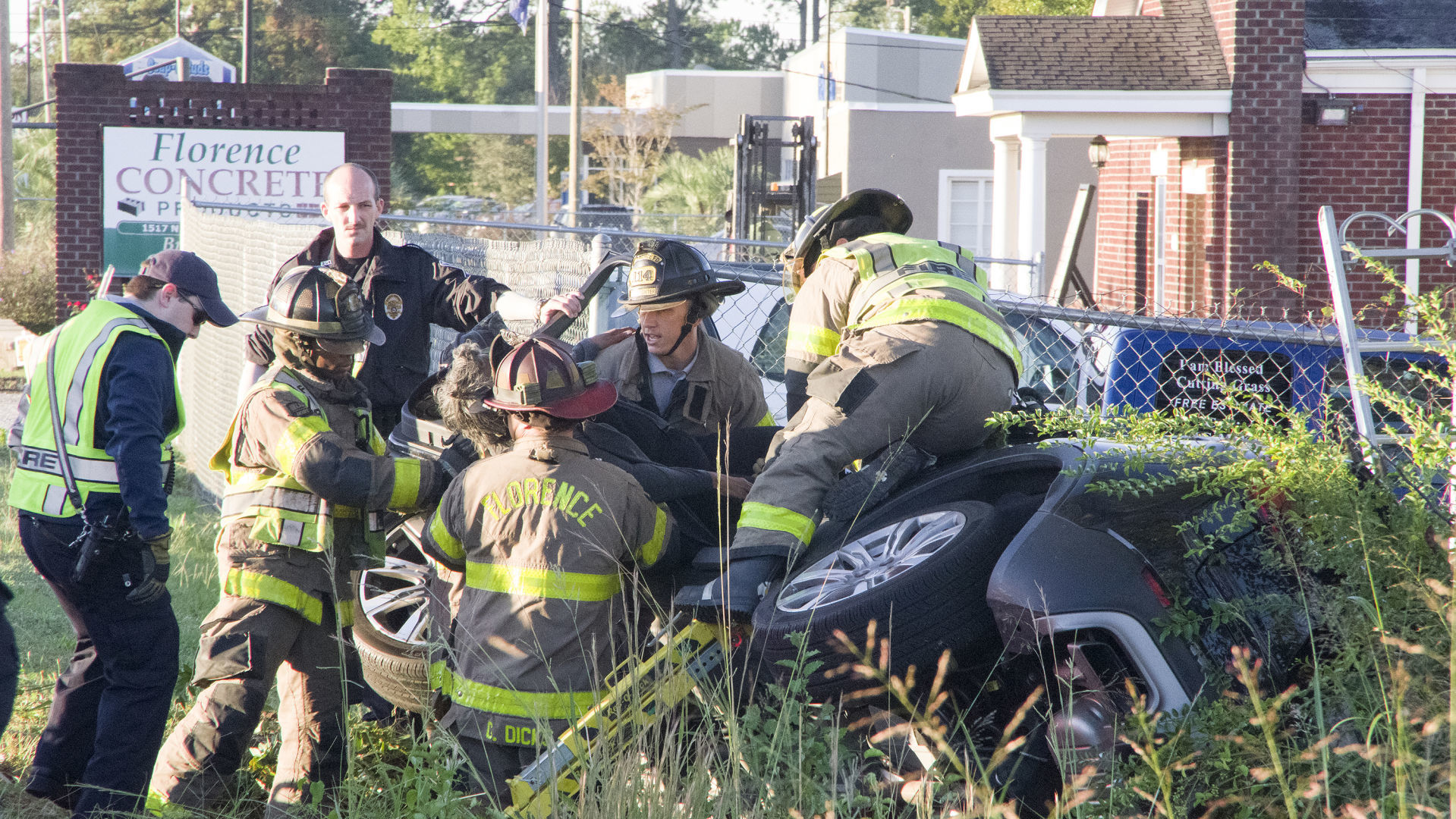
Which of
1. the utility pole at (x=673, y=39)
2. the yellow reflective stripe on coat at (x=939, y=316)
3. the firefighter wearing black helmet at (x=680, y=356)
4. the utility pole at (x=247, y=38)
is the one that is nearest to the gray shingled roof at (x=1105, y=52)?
the firefighter wearing black helmet at (x=680, y=356)

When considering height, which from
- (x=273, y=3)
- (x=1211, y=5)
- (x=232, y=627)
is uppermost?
(x=273, y=3)

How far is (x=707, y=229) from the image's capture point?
30.5m

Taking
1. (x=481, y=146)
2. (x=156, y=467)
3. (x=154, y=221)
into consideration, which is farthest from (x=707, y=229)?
(x=156, y=467)

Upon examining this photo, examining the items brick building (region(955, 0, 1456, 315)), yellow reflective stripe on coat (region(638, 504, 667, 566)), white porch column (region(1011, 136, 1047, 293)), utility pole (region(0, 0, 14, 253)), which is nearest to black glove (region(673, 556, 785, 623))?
yellow reflective stripe on coat (region(638, 504, 667, 566))

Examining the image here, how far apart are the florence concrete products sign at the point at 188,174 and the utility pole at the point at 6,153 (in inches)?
158

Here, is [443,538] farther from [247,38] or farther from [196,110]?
[247,38]

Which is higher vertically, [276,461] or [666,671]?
[276,461]

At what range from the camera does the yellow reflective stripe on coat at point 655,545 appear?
3535 millimetres

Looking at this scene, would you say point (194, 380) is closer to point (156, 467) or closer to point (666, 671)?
point (156, 467)

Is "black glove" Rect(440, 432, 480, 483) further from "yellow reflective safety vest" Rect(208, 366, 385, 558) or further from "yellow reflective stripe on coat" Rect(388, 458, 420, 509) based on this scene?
"yellow reflective safety vest" Rect(208, 366, 385, 558)

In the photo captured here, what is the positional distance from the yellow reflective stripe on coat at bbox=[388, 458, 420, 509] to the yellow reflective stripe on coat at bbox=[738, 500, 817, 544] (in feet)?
3.37

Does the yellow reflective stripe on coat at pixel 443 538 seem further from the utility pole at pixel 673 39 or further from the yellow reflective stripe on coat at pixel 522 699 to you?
the utility pole at pixel 673 39

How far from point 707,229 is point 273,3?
32.4 m

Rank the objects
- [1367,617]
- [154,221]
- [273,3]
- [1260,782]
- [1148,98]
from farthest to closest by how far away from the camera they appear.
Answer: [273,3] < [154,221] < [1148,98] < [1367,617] < [1260,782]
